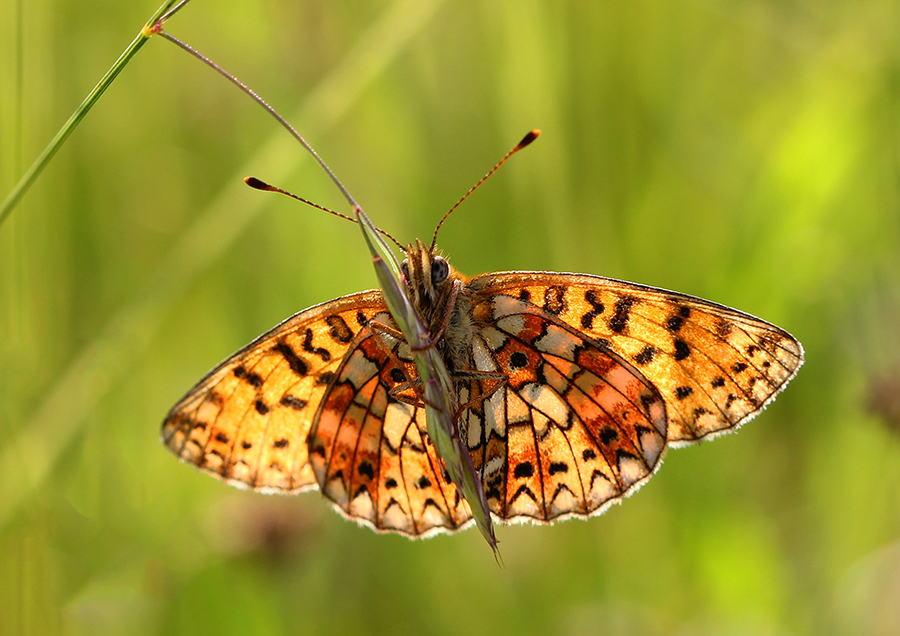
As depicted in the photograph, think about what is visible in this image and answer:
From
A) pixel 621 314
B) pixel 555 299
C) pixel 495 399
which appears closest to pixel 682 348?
pixel 621 314

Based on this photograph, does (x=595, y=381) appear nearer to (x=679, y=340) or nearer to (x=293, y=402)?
(x=679, y=340)

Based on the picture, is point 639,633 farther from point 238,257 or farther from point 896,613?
point 238,257

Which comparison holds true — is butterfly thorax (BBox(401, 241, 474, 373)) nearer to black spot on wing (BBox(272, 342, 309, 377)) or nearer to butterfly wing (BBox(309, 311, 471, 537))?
butterfly wing (BBox(309, 311, 471, 537))

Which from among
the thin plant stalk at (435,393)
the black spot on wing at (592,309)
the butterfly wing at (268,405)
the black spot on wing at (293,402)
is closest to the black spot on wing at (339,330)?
the butterfly wing at (268,405)

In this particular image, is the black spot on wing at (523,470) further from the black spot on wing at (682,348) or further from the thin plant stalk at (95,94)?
the thin plant stalk at (95,94)

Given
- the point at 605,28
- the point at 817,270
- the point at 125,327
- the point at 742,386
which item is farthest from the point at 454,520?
the point at 605,28
